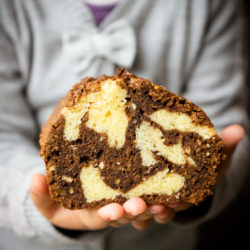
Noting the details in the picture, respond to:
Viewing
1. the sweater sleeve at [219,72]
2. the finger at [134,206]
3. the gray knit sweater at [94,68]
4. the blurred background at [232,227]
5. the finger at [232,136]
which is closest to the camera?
the finger at [134,206]

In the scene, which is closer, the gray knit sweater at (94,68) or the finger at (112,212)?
the finger at (112,212)

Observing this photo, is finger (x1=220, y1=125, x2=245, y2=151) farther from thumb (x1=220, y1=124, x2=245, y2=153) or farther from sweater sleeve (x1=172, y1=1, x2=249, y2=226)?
sweater sleeve (x1=172, y1=1, x2=249, y2=226)

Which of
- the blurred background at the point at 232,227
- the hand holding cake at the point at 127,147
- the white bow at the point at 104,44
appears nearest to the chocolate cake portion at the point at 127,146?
the hand holding cake at the point at 127,147

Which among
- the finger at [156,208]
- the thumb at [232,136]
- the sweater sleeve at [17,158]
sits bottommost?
the sweater sleeve at [17,158]

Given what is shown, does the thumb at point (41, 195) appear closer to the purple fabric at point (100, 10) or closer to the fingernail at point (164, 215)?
Answer: the fingernail at point (164, 215)

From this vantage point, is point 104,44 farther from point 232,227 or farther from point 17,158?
point 232,227
